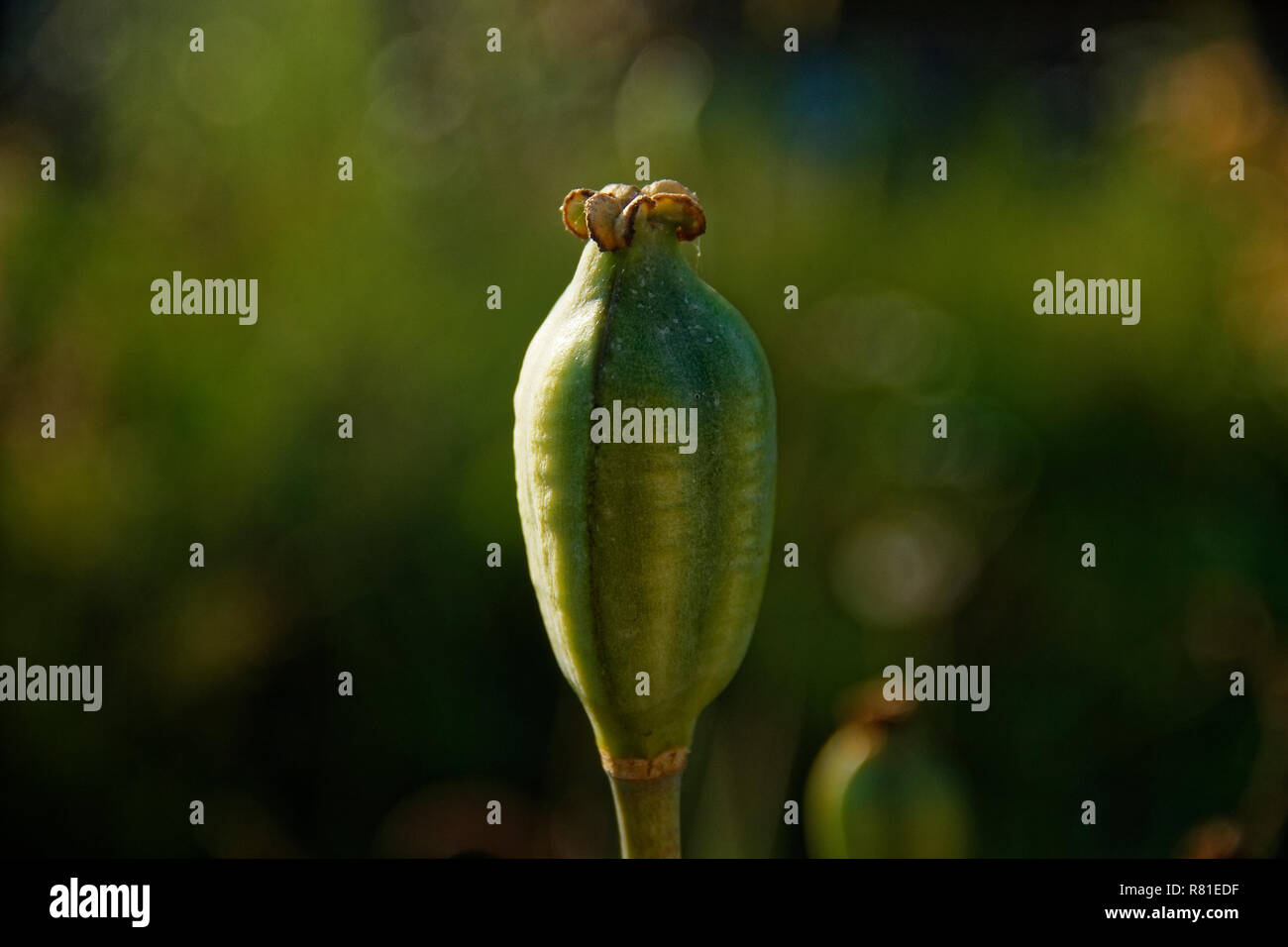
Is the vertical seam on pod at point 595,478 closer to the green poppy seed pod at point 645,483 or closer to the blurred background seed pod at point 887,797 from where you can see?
the green poppy seed pod at point 645,483

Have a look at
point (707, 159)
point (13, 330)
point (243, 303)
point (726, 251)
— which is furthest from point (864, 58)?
point (13, 330)

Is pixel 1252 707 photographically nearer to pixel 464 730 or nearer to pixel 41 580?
pixel 464 730

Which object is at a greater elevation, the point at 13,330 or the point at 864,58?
the point at 864,58

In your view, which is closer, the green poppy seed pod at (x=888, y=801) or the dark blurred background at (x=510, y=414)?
the green poppy seed pod at (x=888, y=801)

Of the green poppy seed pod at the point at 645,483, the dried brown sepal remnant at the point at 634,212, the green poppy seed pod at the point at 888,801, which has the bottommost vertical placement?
the green poppy seed pod at the point at 888,801

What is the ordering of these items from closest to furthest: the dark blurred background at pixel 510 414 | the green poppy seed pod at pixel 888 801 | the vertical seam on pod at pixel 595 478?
the vertical seam on pod at pixel 595 478, the green poppy seed pod at pixel 888 801, the dark blurred background at pixel 510 414

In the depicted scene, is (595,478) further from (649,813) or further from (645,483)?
(649,813)

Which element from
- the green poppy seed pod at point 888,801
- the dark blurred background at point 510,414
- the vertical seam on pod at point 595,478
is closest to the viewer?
the vertical seam on pod at point 595,478

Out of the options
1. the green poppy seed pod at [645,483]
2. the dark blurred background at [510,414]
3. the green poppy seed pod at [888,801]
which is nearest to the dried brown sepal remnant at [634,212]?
the green poppy seed pod at [645,483]
